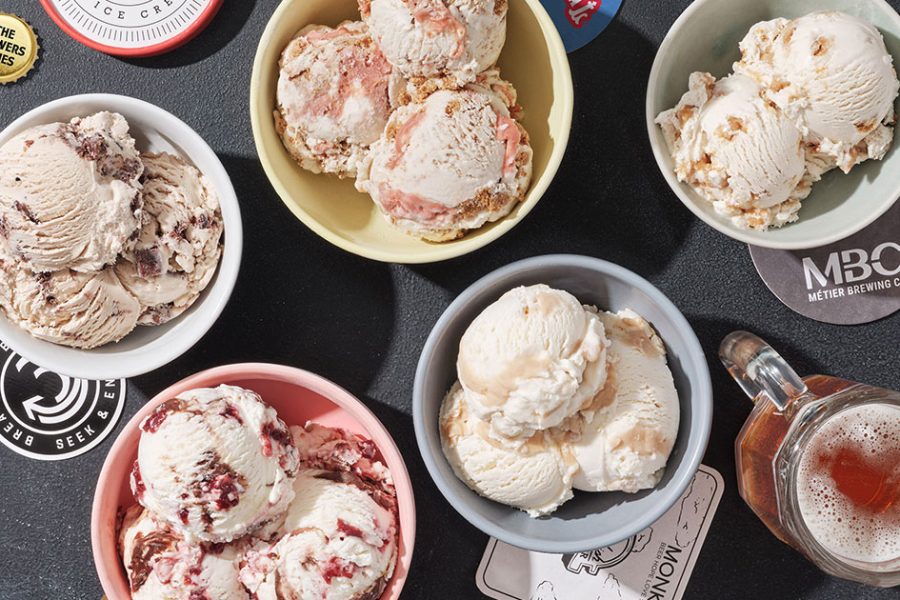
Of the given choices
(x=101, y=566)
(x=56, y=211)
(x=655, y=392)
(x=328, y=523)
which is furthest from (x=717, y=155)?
(x=101, y=566)

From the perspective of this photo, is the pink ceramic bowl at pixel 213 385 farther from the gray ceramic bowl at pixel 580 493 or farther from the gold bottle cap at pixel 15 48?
the gold bottle cap at pixel 15 48

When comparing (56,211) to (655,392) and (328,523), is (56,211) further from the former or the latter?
(655,392)

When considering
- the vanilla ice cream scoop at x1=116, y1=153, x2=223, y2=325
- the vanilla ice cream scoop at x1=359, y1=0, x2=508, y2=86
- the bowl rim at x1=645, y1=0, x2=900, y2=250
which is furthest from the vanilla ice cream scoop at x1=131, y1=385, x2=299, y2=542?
the bowl rim at x1=645, y1=0, x2=900, y2=250

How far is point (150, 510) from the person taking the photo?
1.12 metres

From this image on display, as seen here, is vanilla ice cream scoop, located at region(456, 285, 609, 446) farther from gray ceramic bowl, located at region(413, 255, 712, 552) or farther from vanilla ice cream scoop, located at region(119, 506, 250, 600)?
vanilla ice cream scoop, located at region(119, 506, 250, 600)

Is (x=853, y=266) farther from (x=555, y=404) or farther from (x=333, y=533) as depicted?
(x=333, y=533)

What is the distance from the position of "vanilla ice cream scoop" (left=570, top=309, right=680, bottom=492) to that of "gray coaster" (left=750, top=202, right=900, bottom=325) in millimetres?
292

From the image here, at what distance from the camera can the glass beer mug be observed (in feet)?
3.62

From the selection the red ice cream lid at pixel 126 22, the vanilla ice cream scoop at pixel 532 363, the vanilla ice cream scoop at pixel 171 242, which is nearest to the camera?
the vanilla ice cream scoop at pixel 532 363

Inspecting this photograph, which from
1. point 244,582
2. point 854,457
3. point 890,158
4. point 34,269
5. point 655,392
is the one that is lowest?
point 244,582

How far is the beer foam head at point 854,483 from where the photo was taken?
112 centimetres

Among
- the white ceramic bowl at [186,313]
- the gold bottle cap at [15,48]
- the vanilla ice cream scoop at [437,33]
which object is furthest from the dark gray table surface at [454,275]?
the vanilla ice cream scoop at [437,33]

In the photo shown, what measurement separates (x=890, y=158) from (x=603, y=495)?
622 millimetres

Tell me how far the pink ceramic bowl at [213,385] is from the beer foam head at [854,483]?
1.83 feet
